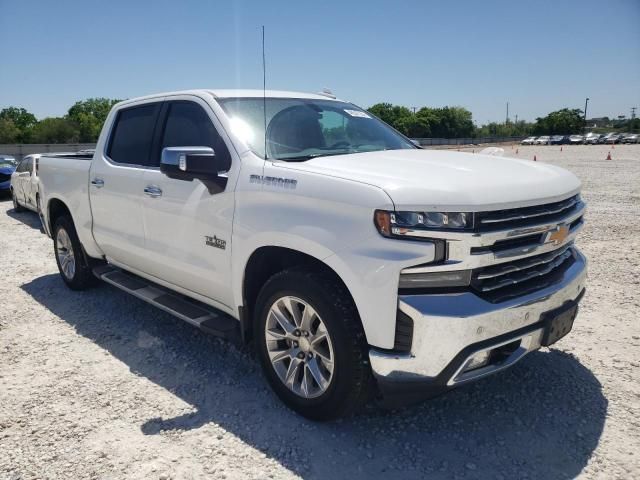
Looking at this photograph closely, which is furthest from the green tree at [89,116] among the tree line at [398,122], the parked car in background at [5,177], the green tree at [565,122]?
the green tree at [565,122]

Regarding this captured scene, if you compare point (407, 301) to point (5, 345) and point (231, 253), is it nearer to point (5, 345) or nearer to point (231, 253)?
point (231, 253)

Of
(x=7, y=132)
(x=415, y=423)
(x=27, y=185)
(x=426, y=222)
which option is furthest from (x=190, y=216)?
(x=7, y=132)

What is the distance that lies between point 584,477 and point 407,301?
1.29 meters

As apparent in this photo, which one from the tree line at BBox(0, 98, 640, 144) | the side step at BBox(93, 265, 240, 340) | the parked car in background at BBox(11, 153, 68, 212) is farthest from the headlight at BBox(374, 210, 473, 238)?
the tree line at BBox(0, 98, 640, 144)

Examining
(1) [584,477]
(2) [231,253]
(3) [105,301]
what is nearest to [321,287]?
(2) [231,253]

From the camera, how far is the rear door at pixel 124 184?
4.20m

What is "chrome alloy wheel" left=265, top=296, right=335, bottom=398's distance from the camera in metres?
2.87

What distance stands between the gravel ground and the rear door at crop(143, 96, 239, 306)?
0.68 m

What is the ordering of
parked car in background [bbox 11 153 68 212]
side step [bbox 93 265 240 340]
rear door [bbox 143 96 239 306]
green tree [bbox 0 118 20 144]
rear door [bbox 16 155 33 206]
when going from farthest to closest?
1. green tree [bbox 0 118 20 144]
2. rear door [bbox 16 155 33 206]
3. parked car in background [bbox 11 153 68 212]
4. side step [bbox 93 265 240 340]
5. rear door [bbox 143 96 239 306]

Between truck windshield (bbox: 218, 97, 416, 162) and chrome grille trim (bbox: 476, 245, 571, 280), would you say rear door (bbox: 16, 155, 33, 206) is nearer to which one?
truck windshield (bbox: 218, 97, 416, 162)

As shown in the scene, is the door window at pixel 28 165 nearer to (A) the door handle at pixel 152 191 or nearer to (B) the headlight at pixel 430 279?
(A) the door handle at pixel 152 191

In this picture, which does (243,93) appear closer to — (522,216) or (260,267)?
(260,267)

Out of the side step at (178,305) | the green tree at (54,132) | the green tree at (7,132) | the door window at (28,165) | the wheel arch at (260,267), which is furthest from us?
the green tree at (54,132)

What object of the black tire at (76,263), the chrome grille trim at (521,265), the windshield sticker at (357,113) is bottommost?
the black tire at (76,263)
